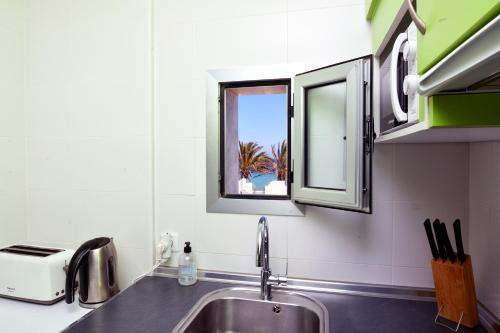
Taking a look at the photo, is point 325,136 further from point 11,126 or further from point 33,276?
point 11,126

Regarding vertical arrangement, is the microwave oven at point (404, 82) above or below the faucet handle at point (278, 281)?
above

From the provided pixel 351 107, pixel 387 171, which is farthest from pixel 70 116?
pixel 387 171

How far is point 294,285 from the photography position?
1248 millimetres

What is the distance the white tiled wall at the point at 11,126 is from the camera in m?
1.46

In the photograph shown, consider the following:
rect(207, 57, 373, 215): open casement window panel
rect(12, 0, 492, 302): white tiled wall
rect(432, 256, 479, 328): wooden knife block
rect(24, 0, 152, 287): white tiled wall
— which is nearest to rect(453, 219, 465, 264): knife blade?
rect(432, 256, 479, 328): wooden knife block

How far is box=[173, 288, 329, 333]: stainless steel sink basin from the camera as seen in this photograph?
111 centimetres

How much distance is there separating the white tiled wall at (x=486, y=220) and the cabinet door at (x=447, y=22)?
63cm

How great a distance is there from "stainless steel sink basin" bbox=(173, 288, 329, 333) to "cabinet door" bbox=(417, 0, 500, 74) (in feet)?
3.04

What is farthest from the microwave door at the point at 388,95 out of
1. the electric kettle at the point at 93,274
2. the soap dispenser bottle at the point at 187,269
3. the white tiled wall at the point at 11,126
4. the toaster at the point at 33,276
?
the white tiled wall at the point at 11,126

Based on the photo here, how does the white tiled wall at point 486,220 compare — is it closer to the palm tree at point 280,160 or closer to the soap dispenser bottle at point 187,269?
the palm tree at point 280,160

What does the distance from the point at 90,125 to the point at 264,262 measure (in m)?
1.13

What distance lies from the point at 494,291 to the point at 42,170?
6.85 feet

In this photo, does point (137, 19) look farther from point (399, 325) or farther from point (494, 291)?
point (494, 291)

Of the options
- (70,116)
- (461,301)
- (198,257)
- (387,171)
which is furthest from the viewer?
(70,116)
